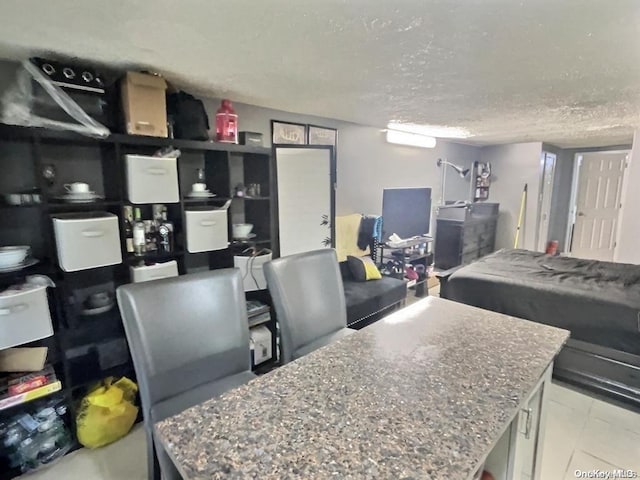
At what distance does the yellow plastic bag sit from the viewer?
186 centimetres

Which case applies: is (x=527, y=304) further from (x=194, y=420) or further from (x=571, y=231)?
(x=571, y=231)

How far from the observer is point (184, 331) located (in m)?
1.40

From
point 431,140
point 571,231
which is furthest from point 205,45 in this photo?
point 571,231

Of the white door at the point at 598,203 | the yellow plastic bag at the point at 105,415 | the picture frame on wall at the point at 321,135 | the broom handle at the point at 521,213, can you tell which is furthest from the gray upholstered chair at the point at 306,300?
the white door at the point at 598,203

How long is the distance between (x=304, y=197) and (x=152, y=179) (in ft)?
4.28

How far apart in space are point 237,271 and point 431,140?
12.4 ft

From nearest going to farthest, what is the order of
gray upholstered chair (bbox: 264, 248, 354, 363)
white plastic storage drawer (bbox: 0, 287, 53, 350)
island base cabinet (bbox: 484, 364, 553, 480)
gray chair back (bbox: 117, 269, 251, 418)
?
island base cabinet (bbox: 484, 364, 553, 480) < gray chair back (bbox: 117, 269, 251, 418) < white plastic storage drawer (bbox: 0, 287, 53, 350) < gray upholstered chair (bbox: 264, 248, 354, 363)

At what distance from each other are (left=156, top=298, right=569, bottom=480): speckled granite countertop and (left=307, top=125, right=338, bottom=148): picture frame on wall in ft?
7.58

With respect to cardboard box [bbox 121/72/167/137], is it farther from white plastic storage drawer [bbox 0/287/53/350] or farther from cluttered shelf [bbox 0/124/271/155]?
white plastic storage drawer [bbox 0/287/53/350]

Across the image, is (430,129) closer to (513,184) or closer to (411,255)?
(411,255)

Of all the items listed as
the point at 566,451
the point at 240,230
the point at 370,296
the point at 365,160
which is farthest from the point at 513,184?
the point at 240,230

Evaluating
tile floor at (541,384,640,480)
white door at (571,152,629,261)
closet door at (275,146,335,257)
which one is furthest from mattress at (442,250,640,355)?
white door at (571,152,629,261)

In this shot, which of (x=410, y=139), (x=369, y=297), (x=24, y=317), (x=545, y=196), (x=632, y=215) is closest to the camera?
(x=24, y=317)

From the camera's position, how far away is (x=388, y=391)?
3.28 feet
